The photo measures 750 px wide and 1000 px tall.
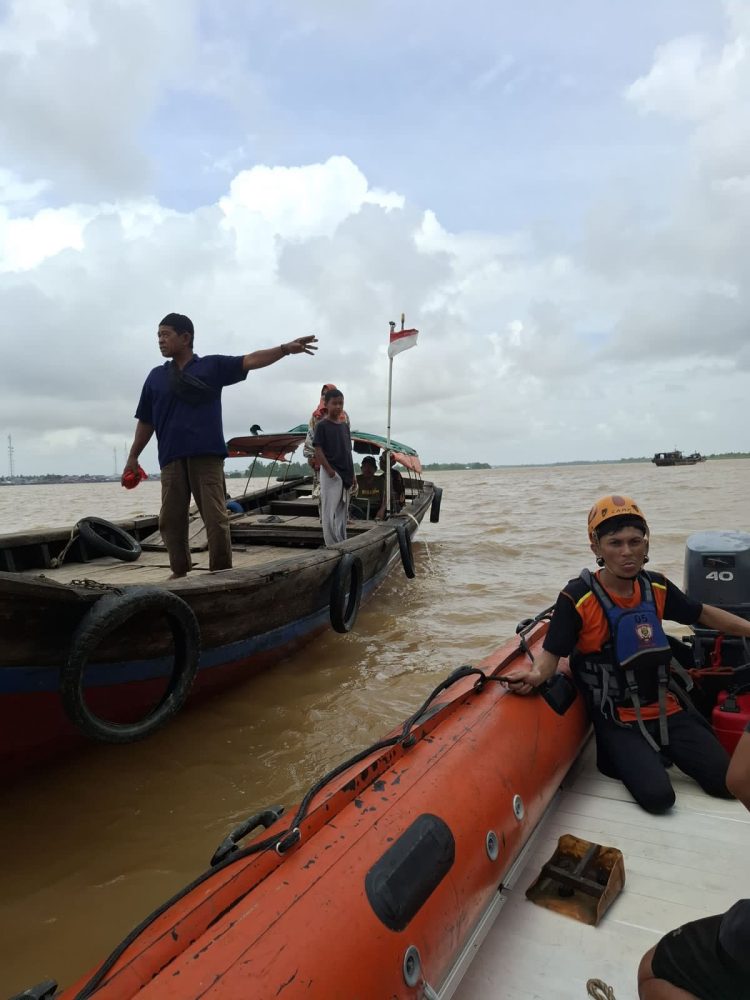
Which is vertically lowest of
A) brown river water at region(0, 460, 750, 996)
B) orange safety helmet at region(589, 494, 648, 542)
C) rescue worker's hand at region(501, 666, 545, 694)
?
brown river water at region(0, 460, 750, 996)

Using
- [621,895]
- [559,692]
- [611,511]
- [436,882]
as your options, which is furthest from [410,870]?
[611,511]

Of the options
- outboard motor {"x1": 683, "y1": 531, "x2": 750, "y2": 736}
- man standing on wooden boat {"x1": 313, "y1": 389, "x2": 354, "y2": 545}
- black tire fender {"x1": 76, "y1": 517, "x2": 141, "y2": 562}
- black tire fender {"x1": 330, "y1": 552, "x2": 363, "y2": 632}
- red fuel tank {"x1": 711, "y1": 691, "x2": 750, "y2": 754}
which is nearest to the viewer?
red fuel tank {"x1": 711, "y1": 691, "x2": 750, "y2": 754}

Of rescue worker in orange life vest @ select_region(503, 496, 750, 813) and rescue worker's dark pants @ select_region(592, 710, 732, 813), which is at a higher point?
rescue worker in orange life vest @ select_region(503, 496, 750, 813)

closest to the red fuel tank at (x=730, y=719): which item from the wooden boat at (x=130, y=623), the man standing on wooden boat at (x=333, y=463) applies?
the wooden boat at (x=130, y=623)

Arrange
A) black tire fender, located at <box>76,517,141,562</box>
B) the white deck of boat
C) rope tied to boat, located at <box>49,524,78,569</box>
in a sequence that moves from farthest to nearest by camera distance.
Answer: black tire fender, located at <box>76,517,141,562</box> → rope tied to boat, located at <box>49,524,78,569</box> → the white deck of boat

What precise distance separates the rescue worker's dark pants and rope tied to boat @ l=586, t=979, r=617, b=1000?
0.91m

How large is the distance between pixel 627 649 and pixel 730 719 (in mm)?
605

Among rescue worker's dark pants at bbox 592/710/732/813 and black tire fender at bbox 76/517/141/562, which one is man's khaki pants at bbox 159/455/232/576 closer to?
black tire fender at bbox 76/517/141/562

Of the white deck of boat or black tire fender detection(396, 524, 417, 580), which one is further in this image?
black tire fender detection(396, 524, 417, 580)

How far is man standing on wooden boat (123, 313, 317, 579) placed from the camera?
400 cm

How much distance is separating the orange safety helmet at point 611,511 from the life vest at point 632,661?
0.86 feet

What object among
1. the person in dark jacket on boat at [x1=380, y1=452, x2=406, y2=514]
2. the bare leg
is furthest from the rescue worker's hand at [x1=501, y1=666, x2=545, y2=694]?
the person in dark jacket on boat at [x1=380, y1=452, x2=406, y2=514]

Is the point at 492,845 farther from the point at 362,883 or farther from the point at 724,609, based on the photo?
the point at 724,609

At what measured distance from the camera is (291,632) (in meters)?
4.81
